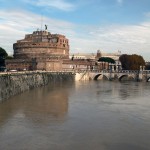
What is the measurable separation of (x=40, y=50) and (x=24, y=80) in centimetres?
3649

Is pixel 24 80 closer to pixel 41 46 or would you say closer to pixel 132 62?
pixel 41 46

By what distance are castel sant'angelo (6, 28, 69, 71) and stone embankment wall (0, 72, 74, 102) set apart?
19.9ft

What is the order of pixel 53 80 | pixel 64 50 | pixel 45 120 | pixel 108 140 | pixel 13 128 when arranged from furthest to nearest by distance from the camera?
pixel 64 50 < pixel 53 80 < pixel 45 120 < pixel 13 128 < pixel 108 140

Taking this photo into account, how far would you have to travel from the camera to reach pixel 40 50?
79.9 metres

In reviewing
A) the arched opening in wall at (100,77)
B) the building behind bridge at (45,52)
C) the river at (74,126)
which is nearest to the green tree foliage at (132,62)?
the building behind bridge at (45,52)

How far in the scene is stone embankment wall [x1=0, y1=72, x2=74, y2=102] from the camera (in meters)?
32.7

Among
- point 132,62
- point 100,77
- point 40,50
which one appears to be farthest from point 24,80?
point 132,62

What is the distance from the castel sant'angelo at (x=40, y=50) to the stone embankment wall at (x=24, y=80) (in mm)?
6055

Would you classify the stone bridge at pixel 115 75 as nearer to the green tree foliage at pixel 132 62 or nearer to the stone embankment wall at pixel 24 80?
the stone embankment wall at pixel 24 80

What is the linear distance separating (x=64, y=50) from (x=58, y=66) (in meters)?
13.0

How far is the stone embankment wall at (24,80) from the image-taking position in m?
32.7

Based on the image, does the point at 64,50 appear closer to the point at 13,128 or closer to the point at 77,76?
the point at 77,76

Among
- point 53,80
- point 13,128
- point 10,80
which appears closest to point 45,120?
point 13,128

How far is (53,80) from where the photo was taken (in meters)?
62.0
